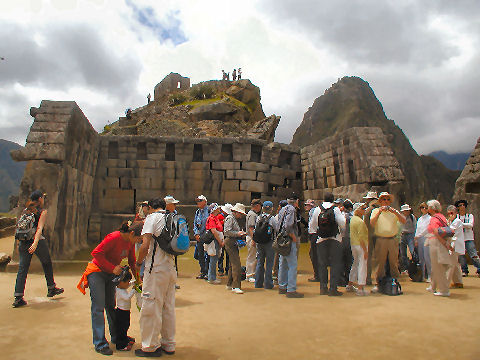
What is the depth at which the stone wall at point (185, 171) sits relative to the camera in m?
14.1

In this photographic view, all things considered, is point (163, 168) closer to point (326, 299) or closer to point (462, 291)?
point (326, 299)

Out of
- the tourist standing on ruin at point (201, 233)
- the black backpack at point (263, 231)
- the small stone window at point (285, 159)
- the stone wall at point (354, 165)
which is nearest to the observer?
the black backpack at point (263, 231)

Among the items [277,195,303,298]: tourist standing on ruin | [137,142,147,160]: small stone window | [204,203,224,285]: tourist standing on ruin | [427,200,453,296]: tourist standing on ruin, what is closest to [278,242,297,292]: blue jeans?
[277,195,303,298]: tourist standing on ruin

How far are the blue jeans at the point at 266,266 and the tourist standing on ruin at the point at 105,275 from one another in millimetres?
3748

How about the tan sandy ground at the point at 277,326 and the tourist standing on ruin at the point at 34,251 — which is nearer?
the tan sandy ground at the point at 277,326

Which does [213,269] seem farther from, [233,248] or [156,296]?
[156,296]

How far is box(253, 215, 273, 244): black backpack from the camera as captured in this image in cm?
799

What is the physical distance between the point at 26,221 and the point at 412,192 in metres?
24.9

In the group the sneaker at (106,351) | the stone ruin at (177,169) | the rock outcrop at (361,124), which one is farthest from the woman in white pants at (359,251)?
the rock outcrop at (361,124)

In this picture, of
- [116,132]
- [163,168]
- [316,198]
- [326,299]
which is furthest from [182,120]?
[326,299]

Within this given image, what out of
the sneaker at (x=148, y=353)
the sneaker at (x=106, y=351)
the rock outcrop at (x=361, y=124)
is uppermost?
the rock outcrop at (x=361, y=124)

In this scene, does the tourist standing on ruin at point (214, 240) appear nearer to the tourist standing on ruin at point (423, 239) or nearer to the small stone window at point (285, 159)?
the tourist standing on ruin at point (423, 239)

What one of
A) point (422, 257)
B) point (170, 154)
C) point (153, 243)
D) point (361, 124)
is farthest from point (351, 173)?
point (361, 124)

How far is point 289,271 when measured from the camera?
7453mm
